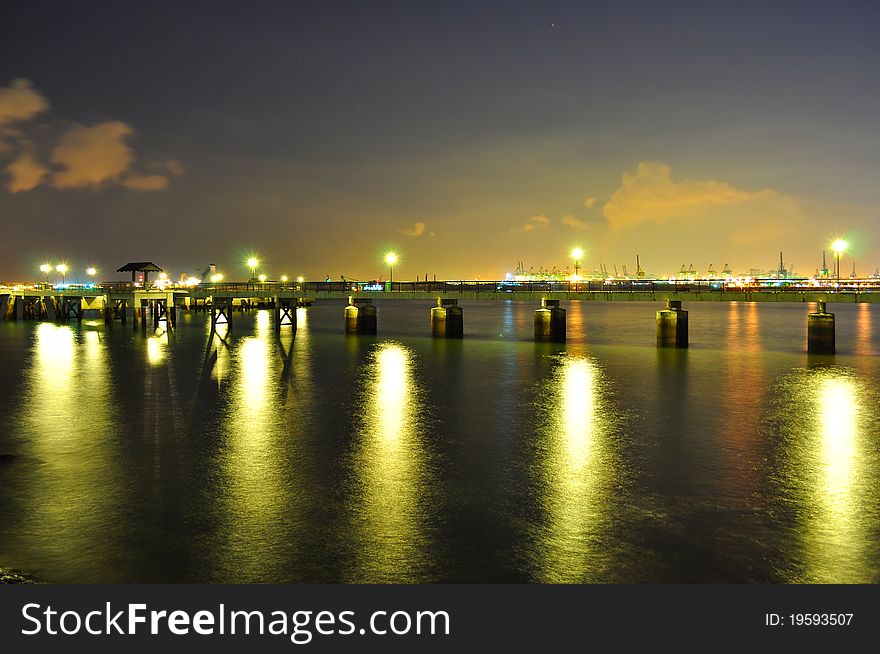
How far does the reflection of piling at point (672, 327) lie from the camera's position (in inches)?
2114

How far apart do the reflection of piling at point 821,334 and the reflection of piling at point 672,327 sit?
9220 mm

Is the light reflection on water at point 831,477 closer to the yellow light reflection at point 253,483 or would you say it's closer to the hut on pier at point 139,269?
the yellow light reflection at point 253,483

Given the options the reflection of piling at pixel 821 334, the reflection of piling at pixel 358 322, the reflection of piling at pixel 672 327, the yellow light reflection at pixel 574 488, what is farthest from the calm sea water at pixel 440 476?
the reflection of piling at pixel 358 322

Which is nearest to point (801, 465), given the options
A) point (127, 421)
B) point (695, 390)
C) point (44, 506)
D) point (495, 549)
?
point (495, 549)

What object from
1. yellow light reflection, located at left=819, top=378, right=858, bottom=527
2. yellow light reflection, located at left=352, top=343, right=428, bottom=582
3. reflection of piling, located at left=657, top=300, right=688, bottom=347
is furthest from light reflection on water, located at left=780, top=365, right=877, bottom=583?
Answer: reflection of piling, located at left=657, top=300, right=688, bottom=347

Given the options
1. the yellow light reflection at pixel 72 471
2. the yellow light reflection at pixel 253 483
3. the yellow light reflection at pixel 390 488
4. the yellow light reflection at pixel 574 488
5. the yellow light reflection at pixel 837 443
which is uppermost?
the yellow light reflection at pixel 72 471

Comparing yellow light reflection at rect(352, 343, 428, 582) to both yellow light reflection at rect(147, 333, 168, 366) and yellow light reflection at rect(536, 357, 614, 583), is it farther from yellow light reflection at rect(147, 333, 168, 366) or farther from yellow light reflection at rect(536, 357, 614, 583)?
yellow light reflection at rect(147, 333, 168, 366)

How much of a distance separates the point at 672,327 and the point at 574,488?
41.3 metres

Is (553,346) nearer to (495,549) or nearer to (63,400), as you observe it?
(63,400)

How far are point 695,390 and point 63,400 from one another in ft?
98.5

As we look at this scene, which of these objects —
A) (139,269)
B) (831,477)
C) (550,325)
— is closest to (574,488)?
(831,477)

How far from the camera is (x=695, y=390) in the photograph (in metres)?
32.9

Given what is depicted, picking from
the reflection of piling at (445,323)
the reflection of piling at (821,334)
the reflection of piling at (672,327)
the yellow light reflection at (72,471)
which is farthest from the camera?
the reflection of piling at (445,323)

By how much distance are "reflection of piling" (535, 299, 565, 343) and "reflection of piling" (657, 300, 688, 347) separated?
8970mm
